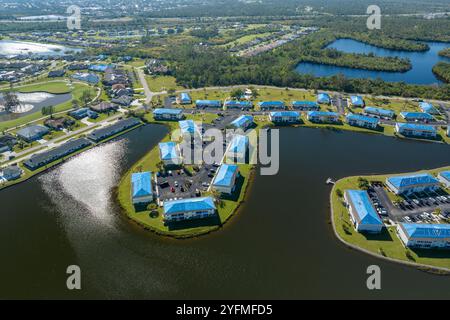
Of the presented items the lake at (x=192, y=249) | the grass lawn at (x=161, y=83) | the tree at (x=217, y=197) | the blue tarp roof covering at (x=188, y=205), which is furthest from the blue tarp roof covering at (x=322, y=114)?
the grass lawn at (x=161, y=83)

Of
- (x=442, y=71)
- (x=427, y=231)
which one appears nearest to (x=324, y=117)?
(x=427, y=231)

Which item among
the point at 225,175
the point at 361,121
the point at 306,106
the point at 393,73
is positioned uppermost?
the point at 393,73

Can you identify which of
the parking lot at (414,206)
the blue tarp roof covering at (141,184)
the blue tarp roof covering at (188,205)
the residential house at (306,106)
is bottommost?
the parking lot at (414,206)

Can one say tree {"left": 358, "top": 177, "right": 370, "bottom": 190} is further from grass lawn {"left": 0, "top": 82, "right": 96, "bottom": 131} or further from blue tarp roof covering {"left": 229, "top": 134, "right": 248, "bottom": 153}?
grass lawn {"left": 0, "top": 82, "right": 96, "bottom": 131}

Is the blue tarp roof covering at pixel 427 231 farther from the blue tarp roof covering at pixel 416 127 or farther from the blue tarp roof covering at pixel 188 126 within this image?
the blue tarp roof covering at pixel 188 126

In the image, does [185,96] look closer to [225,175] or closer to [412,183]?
[225,175]

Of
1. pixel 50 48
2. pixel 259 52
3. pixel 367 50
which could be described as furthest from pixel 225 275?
pixel 50 48

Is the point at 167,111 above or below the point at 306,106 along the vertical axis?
above
